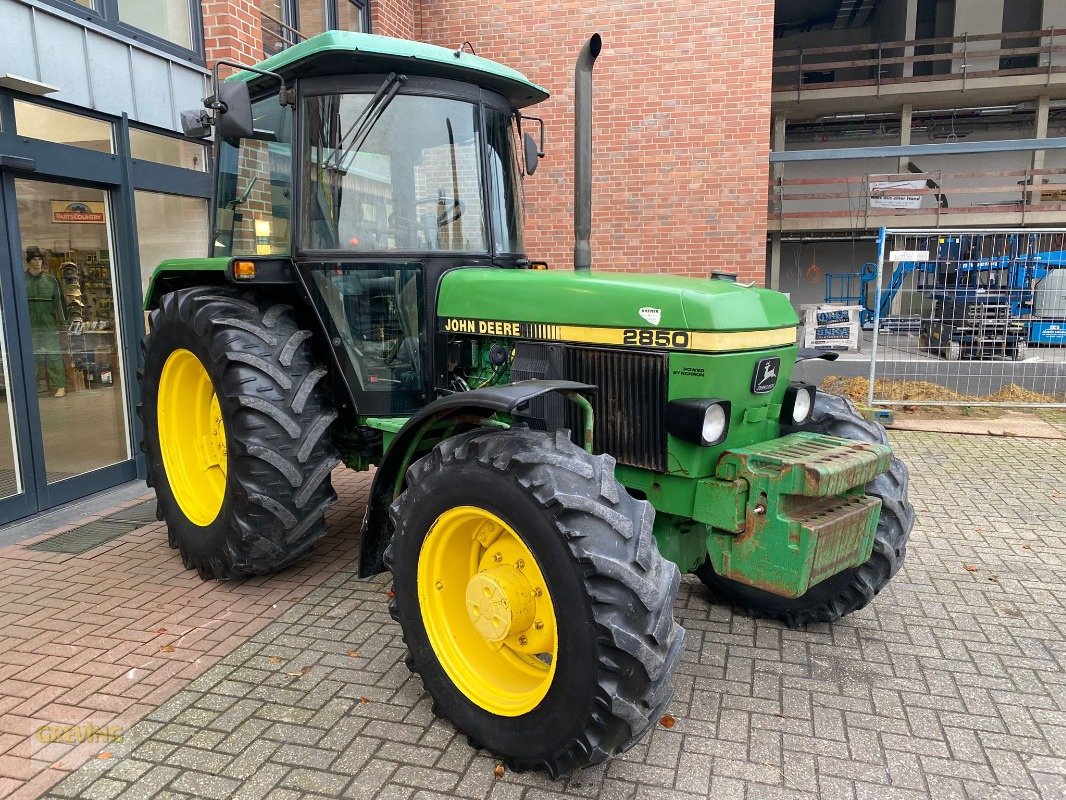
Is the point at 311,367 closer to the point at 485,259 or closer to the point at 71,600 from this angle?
the point at 485,259

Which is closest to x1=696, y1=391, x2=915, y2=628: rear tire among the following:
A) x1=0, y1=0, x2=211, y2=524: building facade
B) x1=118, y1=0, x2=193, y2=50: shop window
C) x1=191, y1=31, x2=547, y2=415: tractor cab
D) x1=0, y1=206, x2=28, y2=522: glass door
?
x1=191, y1=31, x2=547, y2=415: tractor cab

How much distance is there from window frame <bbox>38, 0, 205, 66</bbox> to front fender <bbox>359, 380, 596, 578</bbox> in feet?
13.5

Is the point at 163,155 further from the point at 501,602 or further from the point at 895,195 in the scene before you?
the point at 895,195

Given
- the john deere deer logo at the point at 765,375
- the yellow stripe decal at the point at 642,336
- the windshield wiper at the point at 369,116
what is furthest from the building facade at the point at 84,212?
the john deere deer logo at the point at 765,375

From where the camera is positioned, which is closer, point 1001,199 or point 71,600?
point 71,600

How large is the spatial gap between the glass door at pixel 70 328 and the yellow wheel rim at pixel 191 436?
54.9 inches

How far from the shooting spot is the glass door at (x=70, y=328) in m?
5.12

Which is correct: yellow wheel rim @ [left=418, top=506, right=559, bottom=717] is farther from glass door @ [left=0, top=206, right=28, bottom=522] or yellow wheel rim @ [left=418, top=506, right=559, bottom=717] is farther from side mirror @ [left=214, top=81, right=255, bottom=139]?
glass door @ [left=0, top=206, right=28, bottom=522]

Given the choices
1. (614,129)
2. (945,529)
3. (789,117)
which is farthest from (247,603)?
(789,117)

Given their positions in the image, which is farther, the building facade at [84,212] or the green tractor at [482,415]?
the building facade at [84,212]

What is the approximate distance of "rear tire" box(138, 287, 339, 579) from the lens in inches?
143

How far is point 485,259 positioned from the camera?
3809mm

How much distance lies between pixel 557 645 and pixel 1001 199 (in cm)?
1926

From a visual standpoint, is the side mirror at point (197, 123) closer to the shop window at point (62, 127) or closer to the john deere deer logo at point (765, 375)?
the shop window at point (62, 127)
